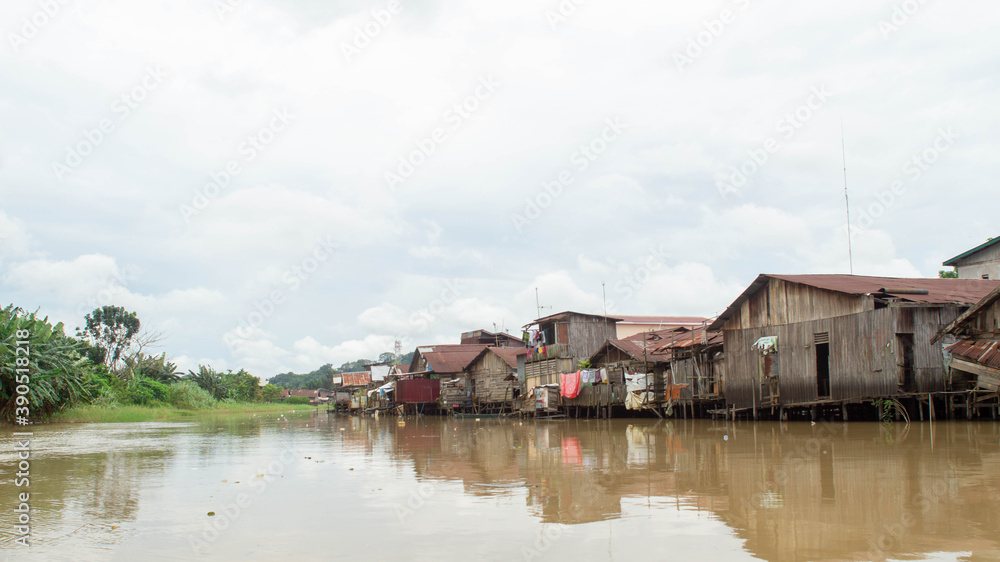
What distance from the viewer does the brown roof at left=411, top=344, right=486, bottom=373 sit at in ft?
162

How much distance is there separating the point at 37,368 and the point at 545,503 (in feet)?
85.1

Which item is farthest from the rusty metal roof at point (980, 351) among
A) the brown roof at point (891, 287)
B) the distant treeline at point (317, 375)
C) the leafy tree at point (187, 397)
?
the distant treeline at point (317, 375)

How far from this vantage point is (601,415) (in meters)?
32.0

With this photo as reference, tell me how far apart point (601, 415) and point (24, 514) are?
26.2 m

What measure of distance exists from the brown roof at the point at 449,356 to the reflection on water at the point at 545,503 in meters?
34.0

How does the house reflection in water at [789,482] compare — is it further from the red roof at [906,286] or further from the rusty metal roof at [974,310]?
the red roof at [906,286]

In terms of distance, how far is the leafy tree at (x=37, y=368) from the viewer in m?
25.1

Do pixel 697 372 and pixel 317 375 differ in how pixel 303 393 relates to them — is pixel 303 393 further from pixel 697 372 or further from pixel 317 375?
pixel 697 372

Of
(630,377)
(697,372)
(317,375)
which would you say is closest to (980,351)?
(697,372)

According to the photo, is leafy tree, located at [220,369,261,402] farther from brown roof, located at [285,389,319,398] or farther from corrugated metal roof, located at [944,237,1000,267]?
corrugated metal roof, located at [944,237,1000,267]

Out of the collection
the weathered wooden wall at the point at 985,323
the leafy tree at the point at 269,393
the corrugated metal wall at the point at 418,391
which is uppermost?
the weathered wooden wall at the point at 985,323

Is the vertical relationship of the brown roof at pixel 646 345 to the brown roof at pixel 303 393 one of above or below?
above

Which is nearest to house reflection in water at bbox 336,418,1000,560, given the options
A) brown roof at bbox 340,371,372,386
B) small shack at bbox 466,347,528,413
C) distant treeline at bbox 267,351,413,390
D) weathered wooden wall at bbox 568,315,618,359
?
weathered wooden wall at bbox 568,315,618,359

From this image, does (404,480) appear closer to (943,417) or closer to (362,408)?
(943,417)
